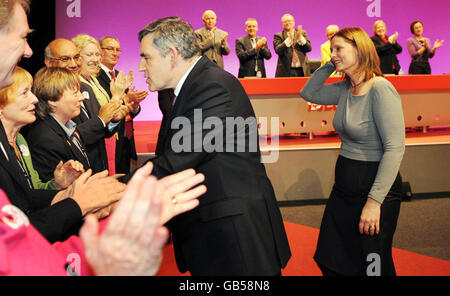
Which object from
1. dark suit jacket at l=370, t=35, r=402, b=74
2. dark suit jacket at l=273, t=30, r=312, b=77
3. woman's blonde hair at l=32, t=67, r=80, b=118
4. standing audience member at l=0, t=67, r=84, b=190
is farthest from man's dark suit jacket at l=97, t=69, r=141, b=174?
dark suit jacket at l=370, t=35, r=402, b=74

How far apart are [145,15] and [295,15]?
3.41 metres

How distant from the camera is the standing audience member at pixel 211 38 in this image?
636 centimetres

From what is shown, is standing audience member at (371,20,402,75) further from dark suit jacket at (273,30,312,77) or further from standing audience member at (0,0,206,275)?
standing audience member at (0,0,206,275)

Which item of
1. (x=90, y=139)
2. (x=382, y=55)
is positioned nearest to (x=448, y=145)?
(x=382, y=55)

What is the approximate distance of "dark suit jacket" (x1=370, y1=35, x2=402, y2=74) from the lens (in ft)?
23.4

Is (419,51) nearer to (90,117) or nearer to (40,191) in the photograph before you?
(90,117)

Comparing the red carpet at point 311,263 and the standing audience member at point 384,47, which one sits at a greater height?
the standing audience member at point 384,47

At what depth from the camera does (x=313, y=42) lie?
1067cm

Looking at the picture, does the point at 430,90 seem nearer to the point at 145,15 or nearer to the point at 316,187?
the point at 316,187

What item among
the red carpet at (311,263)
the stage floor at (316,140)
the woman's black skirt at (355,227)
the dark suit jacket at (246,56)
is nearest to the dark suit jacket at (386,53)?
the stage floor at (316,140)

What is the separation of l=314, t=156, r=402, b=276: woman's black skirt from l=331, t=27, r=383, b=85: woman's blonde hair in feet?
1.49

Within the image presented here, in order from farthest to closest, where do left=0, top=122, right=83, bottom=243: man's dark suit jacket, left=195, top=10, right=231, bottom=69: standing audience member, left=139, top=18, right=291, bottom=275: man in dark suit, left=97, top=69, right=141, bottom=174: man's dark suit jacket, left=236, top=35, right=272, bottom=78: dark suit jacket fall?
left=236, top=35, right=272, bottom=78: dark suit jacket
left=195, top=10, right=231, bottom=69: standing audience member
left=97, top=69, right=141, bottom=174: man's dark suit jacket
left=139, top=18, right=291, bottom=275: man in dark suit
left=0, top=122, right=83, bottom=243: man's dark suit jacket

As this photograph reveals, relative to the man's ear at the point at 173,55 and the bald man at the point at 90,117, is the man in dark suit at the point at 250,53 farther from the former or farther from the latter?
the man's ear at the point at 173,55

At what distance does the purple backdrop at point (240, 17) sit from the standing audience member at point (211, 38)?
10.3 feet
